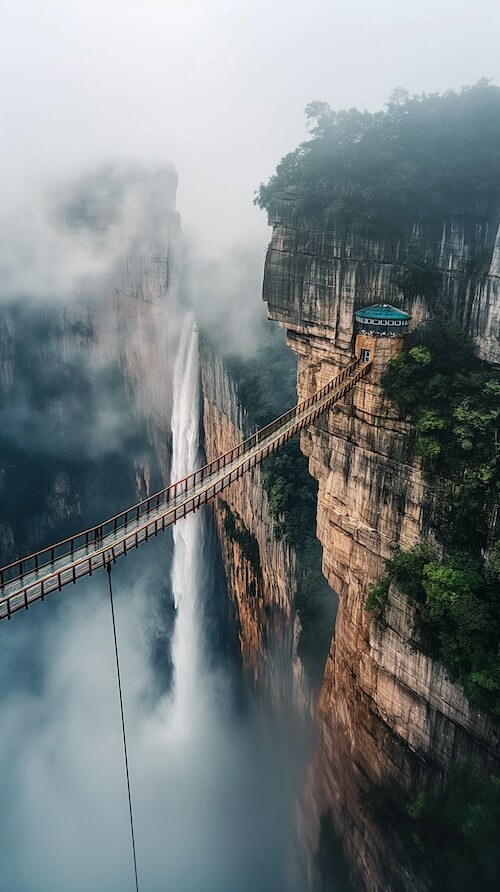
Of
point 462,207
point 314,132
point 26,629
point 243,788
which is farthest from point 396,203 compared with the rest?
point 26,629

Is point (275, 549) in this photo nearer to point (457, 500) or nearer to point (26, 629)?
point (457, 500)

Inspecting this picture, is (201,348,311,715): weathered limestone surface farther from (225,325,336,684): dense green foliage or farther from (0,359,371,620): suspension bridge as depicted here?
(0,359,371,620): suspension bridge

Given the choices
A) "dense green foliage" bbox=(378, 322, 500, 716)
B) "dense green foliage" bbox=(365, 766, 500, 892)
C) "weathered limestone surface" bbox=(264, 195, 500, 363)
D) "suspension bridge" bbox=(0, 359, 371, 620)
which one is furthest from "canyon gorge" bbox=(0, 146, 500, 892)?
"suspension bridge" bbox=(0, 359, 371, 620)

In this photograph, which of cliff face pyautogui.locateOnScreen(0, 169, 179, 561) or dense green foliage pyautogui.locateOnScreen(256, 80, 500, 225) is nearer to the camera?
dense green foliage pyautogui.locateOnScreen(256, 80, 500, 225)

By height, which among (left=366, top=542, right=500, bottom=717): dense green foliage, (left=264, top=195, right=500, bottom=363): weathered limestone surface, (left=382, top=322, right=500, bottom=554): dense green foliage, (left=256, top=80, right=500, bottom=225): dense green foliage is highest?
(left=256, top=80, right=500, bottom=225): dense green foliage

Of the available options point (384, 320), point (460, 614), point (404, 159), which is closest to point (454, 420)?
point (384, 320)

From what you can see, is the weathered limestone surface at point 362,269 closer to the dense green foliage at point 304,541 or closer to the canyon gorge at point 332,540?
the canyon gorge at point 332,540

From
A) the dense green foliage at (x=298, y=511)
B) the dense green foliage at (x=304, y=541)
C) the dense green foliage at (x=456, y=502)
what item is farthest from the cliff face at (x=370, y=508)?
the dense green foliage at (x=298, y=511)
